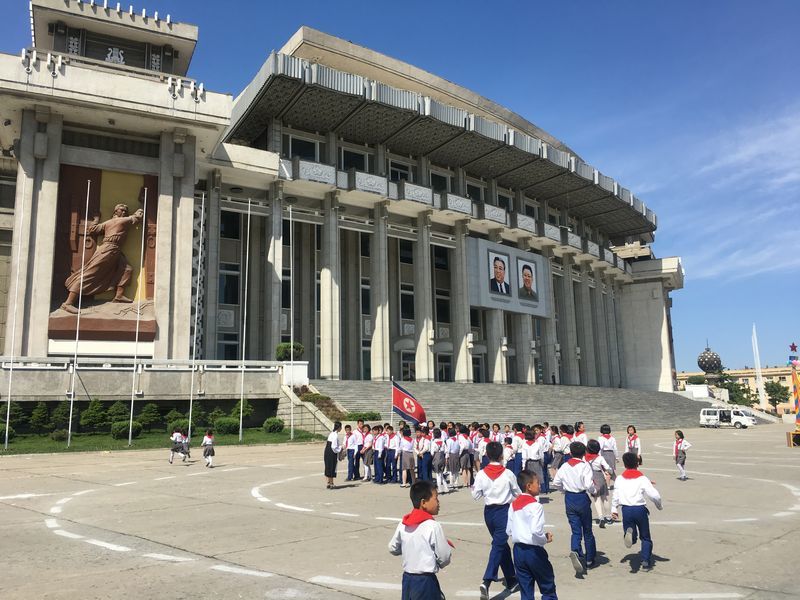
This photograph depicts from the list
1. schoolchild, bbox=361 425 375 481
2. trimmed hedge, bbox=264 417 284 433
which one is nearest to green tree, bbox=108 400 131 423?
trimmed hedge, bbox=264 417 284 433

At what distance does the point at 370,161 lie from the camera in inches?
1939

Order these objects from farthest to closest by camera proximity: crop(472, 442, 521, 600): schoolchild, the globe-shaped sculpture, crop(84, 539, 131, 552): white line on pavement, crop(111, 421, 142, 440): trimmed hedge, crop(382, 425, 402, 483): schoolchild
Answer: the globe-shaped sculpture → crop(111, 421, 142, 440): trimmed hedge → crop(382, 425, 402, 483): schoolchild → crop(84, 539, 131, 552): white line on pavement → crop(472, 442, 521, 600): schoolchild

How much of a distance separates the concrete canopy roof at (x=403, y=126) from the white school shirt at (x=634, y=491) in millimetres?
35037

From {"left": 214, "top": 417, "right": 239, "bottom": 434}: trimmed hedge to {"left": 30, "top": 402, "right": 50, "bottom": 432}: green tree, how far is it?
22.9 ft

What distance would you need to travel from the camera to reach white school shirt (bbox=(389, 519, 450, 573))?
521 centimetres

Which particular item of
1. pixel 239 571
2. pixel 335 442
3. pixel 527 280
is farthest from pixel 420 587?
pixel 527 280

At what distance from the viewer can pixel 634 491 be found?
839 cm

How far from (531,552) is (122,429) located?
24562 millimetres

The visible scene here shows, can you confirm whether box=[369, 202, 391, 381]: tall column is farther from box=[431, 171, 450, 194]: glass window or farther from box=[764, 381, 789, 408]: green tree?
box=[764, 381, 789, 408]: green tree

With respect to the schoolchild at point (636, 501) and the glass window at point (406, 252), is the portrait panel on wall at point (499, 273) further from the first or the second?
the schoolchild at point (636, 501)

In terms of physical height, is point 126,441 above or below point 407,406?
below

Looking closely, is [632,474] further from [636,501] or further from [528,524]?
[528,524]

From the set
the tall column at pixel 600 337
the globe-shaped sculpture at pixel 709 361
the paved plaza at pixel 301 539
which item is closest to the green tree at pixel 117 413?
the paved plaza at pixel 301 539

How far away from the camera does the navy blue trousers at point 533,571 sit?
6.28 m
